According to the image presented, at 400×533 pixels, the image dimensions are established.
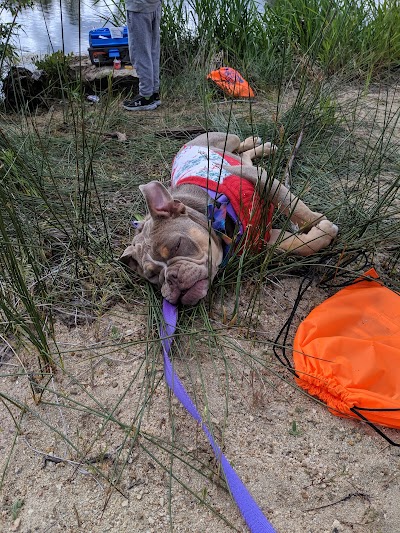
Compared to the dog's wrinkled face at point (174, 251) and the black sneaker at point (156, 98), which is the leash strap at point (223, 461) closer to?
the dog's wrinkled face at point (174, 251)

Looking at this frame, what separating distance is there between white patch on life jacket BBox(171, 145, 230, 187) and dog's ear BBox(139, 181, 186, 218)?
372 mm

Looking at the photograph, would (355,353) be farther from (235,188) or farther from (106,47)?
(106,47)

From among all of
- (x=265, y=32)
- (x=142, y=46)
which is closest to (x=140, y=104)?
(x=142, y=46)

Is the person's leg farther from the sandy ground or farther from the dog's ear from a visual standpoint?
→ the sandy ground

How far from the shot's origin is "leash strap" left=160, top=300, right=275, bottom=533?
1616 mm

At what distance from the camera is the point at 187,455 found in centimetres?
183

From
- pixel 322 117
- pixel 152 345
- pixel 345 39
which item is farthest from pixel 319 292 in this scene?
pixel 345 39

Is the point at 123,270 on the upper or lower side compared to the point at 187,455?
upper

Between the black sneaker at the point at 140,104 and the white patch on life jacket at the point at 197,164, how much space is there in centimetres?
195

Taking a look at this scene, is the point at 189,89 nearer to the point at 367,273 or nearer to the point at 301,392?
the point at 367,273

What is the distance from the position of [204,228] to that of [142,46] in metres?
3.07

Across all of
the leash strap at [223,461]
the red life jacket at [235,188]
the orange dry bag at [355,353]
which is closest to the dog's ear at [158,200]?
the red life jacket at [235,188]

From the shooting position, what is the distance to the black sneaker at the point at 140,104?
5.12 metres

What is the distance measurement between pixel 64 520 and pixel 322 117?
3243 mm
